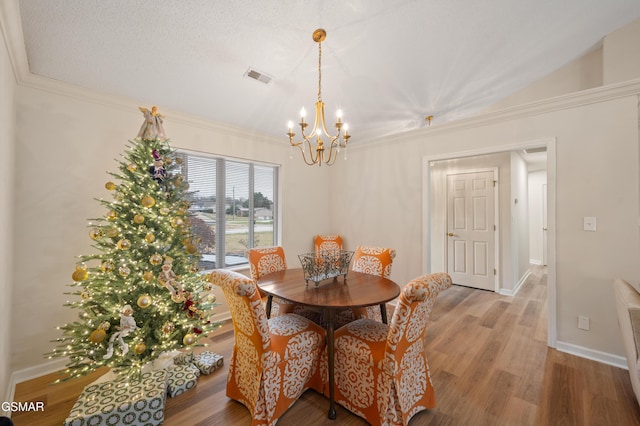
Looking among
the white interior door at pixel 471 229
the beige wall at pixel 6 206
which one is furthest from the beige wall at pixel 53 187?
the white interior door at pixel 471 229

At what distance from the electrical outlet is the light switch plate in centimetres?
83

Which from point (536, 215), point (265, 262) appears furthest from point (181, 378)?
point (536, 215)

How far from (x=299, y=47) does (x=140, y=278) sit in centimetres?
229

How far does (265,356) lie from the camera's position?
152 centimetres

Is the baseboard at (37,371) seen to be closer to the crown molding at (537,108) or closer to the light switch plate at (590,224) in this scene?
the crown molding at (537,108)

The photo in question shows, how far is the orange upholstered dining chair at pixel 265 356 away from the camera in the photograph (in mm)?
1485

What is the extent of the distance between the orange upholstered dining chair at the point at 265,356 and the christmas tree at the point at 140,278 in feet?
1.80

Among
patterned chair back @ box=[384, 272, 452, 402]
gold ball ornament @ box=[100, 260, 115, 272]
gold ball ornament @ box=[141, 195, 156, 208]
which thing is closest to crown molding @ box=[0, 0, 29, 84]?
gold ball ornament @ box=[141, 195, 156, 208]

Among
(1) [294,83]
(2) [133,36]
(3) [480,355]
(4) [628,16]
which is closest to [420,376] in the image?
(3) [480,355]

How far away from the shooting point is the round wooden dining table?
166 cm

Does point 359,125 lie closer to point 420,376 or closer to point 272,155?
point 272,155

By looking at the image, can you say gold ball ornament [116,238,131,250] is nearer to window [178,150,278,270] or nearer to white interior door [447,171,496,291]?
window [178,150,278,270]

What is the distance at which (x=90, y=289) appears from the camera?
1845mm

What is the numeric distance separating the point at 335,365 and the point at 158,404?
116cm
